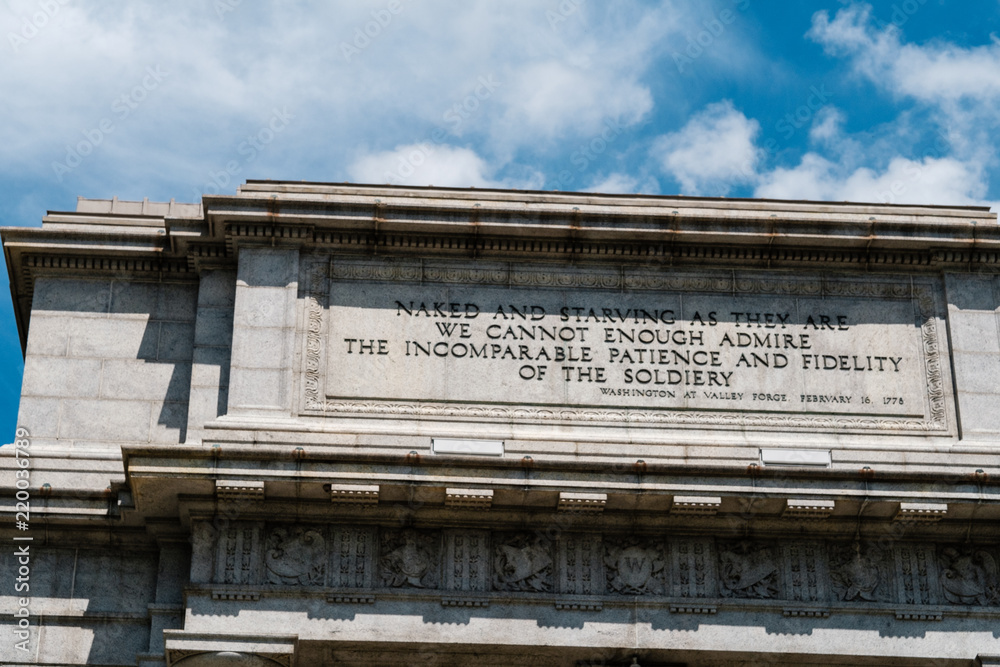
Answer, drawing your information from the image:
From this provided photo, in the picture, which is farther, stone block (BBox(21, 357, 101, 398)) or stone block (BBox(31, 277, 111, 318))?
stone block (BBox(31, 277, 111, 318))

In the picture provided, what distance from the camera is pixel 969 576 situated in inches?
925

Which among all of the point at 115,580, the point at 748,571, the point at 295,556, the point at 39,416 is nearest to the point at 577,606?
the point at 748,571

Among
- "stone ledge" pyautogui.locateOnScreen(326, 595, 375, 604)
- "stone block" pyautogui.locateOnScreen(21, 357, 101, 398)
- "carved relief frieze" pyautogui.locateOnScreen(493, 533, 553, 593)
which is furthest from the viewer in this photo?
"stone block" pyautogui.locateOnScreen(21, 357, 101, 398)

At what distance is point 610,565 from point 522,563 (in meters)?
1.25

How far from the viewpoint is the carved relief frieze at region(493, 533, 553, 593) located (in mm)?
23094

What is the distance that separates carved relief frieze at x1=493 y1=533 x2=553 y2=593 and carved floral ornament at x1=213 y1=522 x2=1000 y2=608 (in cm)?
1

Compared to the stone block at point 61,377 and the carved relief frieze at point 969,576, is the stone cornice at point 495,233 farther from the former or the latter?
the carved relief frieze at point 969,576

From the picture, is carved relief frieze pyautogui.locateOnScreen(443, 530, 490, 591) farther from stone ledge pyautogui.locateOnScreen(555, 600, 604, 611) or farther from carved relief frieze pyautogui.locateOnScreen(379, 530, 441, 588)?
stone ledge pyautogui.locateOnScreen(555, 600, 604, 611)

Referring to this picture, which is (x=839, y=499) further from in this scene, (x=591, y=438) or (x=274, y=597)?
(x=274, y=597)

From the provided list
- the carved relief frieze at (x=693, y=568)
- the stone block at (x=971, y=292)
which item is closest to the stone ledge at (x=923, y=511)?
the carved relief frieze at (x=693, y=568)

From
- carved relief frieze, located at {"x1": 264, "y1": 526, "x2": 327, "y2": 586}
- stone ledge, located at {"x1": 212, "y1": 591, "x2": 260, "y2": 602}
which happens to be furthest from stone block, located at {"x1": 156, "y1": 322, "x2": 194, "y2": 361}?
stone ledge, located at {"x1": 212, "y1": 591, "x2": 260, "y2": 602}

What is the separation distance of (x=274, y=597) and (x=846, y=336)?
9693 millimetres

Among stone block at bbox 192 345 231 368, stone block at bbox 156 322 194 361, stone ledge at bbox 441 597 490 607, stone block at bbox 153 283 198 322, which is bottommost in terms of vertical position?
stone ledge at bbox 441 597 490 607

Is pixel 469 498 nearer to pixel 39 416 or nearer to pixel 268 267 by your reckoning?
pixel 268 267
